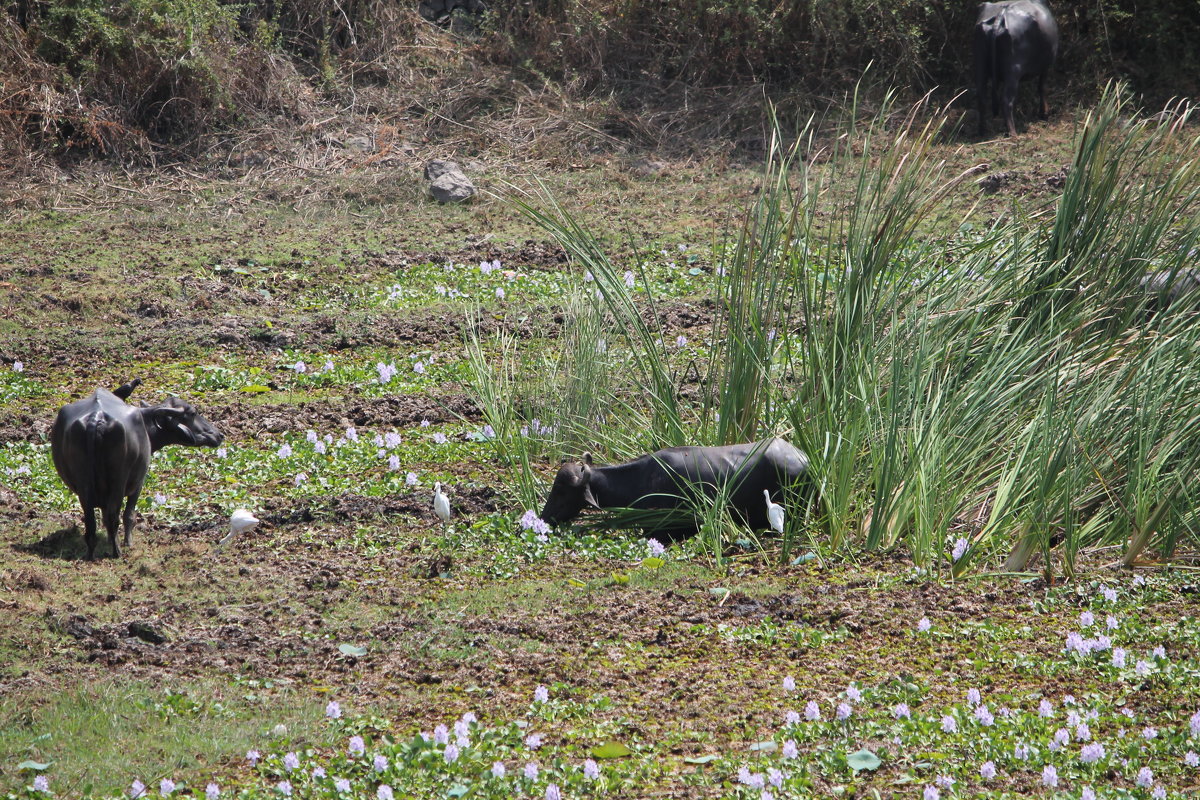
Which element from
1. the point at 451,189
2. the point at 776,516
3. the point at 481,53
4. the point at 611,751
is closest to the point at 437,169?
the point at 451,189

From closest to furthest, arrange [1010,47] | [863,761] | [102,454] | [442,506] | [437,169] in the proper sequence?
[863,761] < [102,454] < [442,506] < [437,169] < [1010,47]

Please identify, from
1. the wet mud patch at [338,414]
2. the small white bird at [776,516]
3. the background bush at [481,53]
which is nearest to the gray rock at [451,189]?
the background bush at [481,53]

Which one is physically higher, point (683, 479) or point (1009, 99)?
point (1009, 99)

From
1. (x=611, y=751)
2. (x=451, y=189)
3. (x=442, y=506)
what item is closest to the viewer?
(x=611, y=751)

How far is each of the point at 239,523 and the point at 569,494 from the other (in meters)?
1.61

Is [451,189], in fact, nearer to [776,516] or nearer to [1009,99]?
[1009,99]

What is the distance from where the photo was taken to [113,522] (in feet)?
20.2

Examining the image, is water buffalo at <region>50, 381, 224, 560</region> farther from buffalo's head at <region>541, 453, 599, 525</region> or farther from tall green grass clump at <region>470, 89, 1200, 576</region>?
tall green grass clump at <region>470, 89, 1200, 576</region>

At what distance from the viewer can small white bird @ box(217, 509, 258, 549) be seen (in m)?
6.45

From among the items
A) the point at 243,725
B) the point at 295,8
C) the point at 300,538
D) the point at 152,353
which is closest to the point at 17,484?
the point at 300,538

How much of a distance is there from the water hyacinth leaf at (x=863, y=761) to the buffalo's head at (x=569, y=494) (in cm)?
265

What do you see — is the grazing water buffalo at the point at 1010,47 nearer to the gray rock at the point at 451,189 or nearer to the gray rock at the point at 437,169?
the gray rock at the point at 451,189

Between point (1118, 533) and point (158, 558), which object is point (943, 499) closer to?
point (1118, 533)

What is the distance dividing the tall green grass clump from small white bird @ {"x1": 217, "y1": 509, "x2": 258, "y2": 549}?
1.98 m
